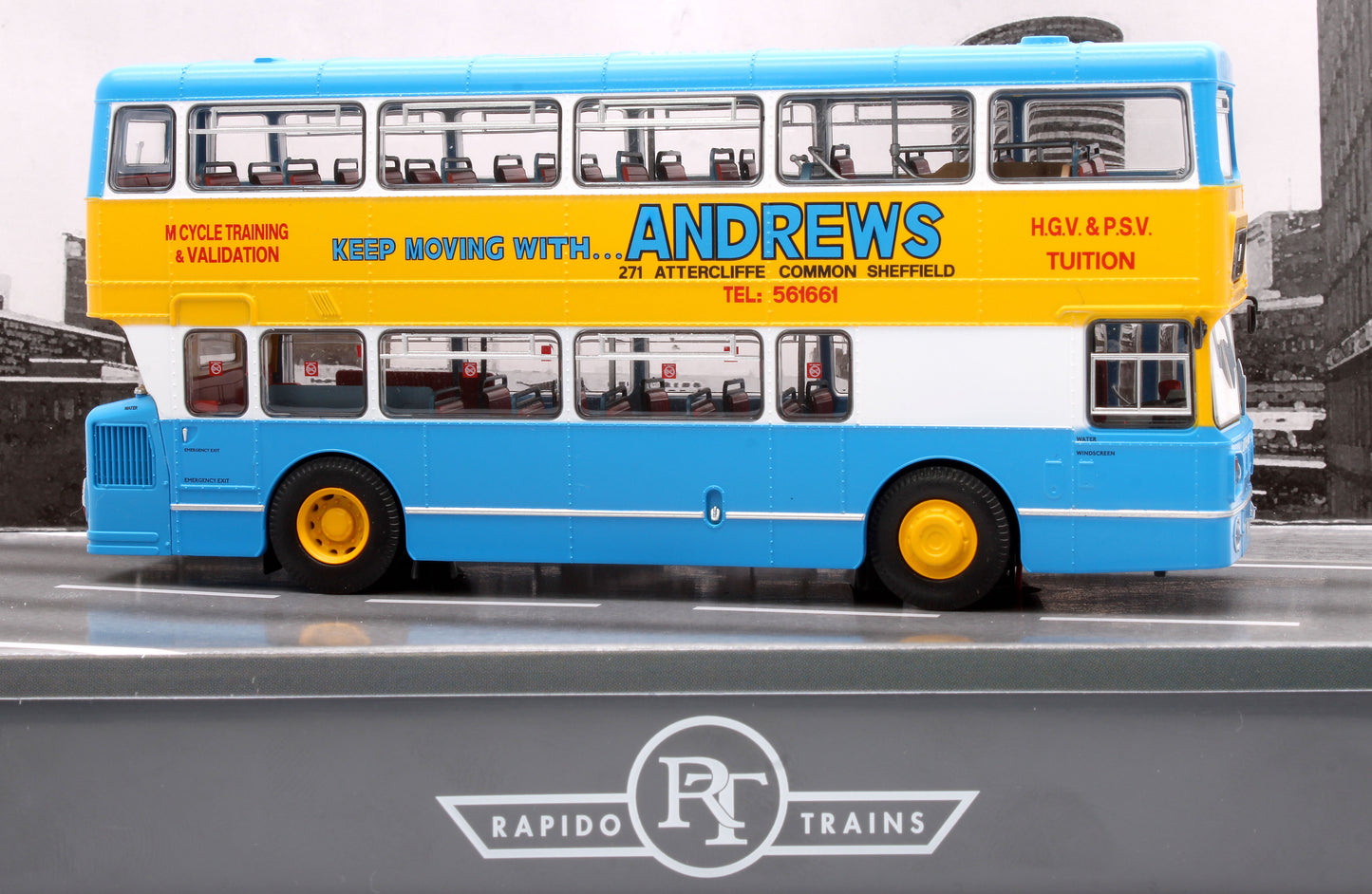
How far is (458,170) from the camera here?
7828 millimetres

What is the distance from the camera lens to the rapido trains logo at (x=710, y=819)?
17.4 feet

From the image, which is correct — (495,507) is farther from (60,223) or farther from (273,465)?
(60,223)

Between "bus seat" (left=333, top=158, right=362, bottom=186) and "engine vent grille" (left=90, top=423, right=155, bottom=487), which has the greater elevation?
"bus seat" (left=333, top=158, right=362, bottom=186)

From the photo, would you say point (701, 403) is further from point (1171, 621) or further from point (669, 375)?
point (1171, 621)

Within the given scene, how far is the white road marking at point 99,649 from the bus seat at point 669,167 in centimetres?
391

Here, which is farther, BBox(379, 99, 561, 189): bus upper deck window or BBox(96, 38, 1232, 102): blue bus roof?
BBox(379, 99, 561, 189): bus upper deck window

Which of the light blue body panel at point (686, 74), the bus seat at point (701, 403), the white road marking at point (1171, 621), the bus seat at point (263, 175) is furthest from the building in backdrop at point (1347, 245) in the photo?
the bus seat at point (263, 175)

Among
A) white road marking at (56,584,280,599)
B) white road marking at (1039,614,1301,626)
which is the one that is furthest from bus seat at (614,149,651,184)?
white road marking at (1039,614,1301,626)

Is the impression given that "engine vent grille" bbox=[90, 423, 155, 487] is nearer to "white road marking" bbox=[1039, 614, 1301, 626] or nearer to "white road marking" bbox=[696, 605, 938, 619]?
"white road marking" bbox=[696, 605, 938, 619]

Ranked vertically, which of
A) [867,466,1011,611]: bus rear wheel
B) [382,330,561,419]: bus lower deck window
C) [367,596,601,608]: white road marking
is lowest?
[367,596,601,608]: white road marking

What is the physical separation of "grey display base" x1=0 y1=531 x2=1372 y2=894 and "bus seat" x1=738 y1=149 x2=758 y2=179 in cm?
318

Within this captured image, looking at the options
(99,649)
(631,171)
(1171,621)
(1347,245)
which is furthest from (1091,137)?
(99,649)

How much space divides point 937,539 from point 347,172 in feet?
14.1

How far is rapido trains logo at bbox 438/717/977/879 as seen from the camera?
5.31 metres
